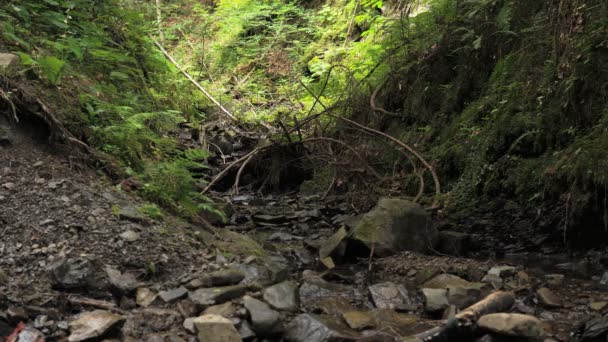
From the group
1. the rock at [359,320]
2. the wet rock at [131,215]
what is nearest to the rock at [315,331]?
the rock at [359,320]

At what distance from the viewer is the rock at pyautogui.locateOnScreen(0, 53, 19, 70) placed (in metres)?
4.34

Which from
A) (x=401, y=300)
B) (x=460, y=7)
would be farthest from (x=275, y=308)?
(x=460, y=7)

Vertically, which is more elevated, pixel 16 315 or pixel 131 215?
pixel 131 215

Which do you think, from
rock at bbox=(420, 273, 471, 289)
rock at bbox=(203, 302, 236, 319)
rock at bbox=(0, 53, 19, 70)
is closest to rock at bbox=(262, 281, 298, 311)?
rock at bbox=(203, 302, 236, 319)

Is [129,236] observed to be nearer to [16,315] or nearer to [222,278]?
[222,278]

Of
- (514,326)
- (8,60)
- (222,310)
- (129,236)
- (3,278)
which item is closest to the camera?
(514,326)

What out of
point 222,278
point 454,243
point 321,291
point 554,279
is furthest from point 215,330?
point 454,243

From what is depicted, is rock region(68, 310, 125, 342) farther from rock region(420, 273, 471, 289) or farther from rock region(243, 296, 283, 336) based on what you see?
rock region(420, 273, 471, 289)

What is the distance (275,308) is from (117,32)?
5.25 m

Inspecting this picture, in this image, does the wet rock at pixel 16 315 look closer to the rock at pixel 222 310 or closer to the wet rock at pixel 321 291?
the rock at pixel 222 310

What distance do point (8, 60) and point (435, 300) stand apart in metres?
3.94

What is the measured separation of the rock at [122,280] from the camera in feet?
10.9

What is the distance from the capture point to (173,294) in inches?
131

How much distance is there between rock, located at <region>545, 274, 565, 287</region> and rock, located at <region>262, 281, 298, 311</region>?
1937 millimetres
